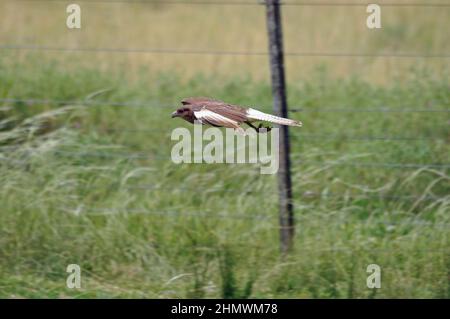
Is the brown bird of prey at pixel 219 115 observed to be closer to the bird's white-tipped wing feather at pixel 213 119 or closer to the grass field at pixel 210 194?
the bird's white-tipped wing feather at pixel 213 119

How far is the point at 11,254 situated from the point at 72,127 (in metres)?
1.42

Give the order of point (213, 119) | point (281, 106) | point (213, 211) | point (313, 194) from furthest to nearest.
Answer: point (313, 194)
point (213, 211)
point (281, 106)
point (213, 119)

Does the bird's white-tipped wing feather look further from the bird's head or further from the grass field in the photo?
the grass field

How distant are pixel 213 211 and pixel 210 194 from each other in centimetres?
22

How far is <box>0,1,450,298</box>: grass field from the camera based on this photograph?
187 inches

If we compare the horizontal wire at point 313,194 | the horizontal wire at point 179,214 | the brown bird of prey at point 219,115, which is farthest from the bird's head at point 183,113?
the horizontal wire at point 313,194

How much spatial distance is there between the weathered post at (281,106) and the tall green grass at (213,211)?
95 millimetres

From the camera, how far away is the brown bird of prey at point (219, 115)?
2.88 m

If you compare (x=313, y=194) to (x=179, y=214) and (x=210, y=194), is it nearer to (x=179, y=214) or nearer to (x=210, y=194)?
(x=210, y=194)

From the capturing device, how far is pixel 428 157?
5633mm

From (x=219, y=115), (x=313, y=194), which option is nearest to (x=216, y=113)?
(x=219, y=115)

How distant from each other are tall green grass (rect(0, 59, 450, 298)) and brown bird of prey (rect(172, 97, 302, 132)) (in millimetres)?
1840

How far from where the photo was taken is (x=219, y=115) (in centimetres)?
295
